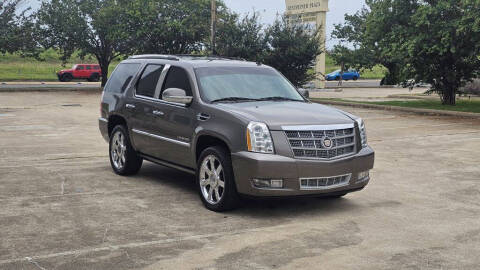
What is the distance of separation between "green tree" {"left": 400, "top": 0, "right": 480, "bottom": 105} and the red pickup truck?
118 ft

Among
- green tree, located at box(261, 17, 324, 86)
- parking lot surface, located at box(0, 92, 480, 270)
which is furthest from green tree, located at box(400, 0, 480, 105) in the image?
parking lot surface, located at box(0, 92, 480, 270)

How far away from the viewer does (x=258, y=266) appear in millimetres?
5367

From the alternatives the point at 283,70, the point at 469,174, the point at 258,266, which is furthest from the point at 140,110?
the point at 283,70

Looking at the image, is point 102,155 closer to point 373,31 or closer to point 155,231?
point 155,231

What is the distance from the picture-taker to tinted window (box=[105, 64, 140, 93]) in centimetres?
973

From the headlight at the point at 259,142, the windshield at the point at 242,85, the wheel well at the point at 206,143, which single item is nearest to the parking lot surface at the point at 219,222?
the wheel well at the point at 206,143

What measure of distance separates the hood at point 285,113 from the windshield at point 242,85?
288 mm

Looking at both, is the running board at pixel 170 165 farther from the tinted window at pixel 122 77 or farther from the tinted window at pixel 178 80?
the tinted window at pixel 122 77

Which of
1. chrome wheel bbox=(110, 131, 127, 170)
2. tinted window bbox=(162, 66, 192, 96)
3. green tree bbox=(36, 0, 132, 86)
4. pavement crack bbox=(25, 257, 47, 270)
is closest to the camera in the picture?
pavement crack bbox=(25, 257, 47, 270)

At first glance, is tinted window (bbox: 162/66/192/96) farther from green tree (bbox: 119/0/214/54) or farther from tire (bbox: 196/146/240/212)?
green tree (bbox: 119/0/214/54)

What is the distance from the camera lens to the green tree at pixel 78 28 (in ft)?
135

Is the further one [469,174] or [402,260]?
[469,174]

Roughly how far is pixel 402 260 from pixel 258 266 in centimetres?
128

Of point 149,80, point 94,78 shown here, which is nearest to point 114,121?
point 149,80
